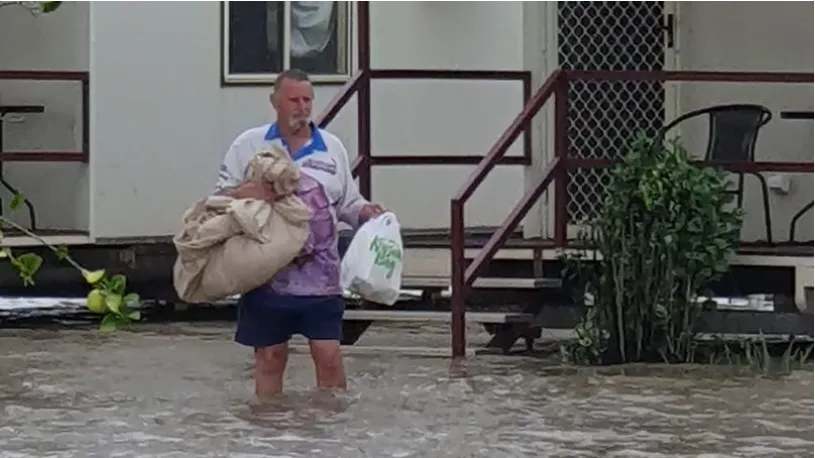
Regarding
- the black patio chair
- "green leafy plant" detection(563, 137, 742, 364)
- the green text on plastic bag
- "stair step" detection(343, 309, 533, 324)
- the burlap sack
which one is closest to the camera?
the burlap sack

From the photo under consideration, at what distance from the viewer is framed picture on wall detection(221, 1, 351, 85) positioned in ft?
41.6

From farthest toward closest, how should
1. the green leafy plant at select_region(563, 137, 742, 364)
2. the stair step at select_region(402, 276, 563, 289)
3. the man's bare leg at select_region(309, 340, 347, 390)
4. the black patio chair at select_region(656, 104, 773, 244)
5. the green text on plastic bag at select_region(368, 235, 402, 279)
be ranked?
the black patio chair at select_region(656, 104, 773, 244) < the stair step at select_region(402, 276, 563, 289) < the green leafy plant at select_region(563, 137, 742, 364) < the green text on plastic bag at select_region(368, 235, 402, 279) < the man's bare leg at select_region(309, 340, 347, 390)

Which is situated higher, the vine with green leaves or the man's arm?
the man's arm

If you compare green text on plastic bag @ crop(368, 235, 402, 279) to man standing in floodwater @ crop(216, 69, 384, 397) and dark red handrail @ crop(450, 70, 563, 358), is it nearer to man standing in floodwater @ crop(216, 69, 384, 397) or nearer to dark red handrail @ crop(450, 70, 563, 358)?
man standing in floodwater @ crop(216, 69, 384, 397)

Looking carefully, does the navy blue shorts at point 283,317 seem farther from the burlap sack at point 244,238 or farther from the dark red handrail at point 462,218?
the dark red handrail at point 462,218

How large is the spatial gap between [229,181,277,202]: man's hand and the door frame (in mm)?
4006

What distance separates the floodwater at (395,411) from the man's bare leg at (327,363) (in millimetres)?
100

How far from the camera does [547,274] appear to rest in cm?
1040

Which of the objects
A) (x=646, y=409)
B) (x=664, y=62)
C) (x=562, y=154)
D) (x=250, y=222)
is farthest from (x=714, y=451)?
(x=664, y=62)

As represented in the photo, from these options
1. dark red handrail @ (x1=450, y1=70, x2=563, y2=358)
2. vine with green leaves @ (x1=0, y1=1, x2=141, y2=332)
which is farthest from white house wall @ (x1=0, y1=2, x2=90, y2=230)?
vine with green leaves @ (x1=0, y1=1, x2=141, y2=332)

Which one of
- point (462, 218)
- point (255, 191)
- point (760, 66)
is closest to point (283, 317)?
point (255, 191)

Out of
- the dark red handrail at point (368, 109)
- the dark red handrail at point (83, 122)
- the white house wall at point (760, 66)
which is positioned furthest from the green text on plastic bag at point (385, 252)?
the dark red handrail at point (83, 122)

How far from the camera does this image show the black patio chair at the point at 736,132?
35.3 ft

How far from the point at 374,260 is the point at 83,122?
4.99m
